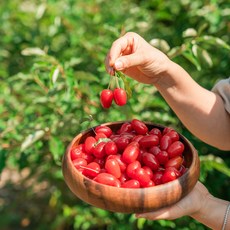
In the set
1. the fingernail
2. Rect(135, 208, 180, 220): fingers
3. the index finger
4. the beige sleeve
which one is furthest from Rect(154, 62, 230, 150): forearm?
Rect(135, 208, 180, 220): fingers

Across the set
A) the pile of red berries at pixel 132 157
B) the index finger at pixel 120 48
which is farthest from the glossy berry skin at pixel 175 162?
the index finger at pixel 120 48

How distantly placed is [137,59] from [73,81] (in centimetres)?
50

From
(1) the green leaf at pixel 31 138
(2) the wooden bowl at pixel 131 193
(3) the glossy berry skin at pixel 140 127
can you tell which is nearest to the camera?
(2) the wooden bowl at pixel 131 193

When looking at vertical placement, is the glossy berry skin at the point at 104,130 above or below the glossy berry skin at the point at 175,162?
below

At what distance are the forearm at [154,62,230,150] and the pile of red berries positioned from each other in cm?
20

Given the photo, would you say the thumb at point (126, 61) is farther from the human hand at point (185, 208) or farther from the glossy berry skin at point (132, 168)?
the human hand at point (185, 208)

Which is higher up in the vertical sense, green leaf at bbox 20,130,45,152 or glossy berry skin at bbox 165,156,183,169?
glossy berry skin at bbox 165,156,183,169

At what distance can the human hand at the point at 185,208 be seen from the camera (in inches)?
47.6

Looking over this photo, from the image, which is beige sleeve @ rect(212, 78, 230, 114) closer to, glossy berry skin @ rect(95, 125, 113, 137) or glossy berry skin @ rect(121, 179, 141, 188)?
glossy berry skin @ rect(95, 125, 113, 137)

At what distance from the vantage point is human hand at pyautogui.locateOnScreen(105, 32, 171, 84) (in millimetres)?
1238

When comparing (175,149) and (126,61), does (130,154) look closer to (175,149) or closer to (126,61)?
(175,149)

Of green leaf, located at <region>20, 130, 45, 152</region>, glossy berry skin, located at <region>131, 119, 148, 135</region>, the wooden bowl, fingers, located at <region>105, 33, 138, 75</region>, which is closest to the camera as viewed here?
the wooden bowl

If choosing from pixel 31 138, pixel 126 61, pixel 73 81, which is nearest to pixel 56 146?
pixel 31 138

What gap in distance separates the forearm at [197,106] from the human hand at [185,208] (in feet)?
0.81
